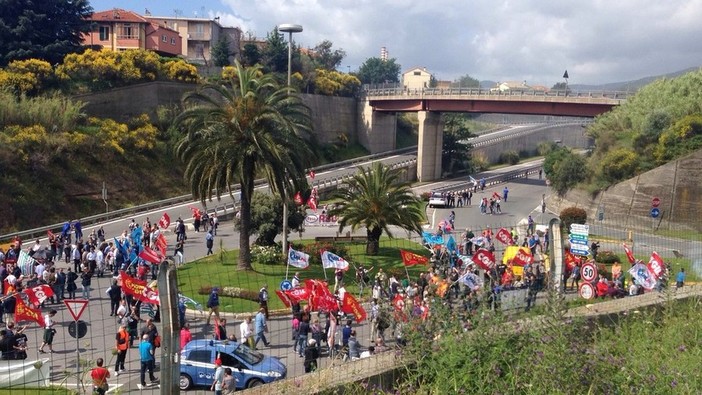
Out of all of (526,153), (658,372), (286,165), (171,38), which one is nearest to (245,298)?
(286,165)

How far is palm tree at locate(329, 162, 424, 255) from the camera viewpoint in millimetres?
32625

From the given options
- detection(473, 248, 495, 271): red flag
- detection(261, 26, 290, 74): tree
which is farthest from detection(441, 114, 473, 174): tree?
detection(473, 248, 495, 271): red flag

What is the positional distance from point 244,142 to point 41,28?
35.6 meters

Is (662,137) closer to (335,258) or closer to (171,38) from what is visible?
(335,258)

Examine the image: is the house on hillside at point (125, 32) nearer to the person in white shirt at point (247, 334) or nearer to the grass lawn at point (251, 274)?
the grass lawn at point (251, 274)

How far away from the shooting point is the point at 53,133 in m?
47.1

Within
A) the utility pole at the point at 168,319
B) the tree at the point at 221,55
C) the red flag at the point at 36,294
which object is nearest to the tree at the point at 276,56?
the tree at the point at 221,55

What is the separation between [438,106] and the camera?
235 feet

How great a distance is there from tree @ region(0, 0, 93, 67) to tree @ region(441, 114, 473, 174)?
36041 millimetres

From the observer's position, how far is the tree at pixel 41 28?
Result: 53.2m

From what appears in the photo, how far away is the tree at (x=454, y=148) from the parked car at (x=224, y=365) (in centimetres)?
6063

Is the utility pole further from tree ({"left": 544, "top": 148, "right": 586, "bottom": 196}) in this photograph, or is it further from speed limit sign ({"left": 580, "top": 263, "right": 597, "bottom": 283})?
tree ({"left": 544, "top": 148, "right": 586, "bottom": 196})

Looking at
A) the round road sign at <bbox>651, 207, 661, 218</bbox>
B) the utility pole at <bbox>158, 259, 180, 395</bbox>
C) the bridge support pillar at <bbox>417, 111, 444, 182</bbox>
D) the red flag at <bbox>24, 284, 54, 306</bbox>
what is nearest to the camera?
the utility pole at <bbox>158, 259, 180, 395</bbox>

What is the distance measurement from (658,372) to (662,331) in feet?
8.29
